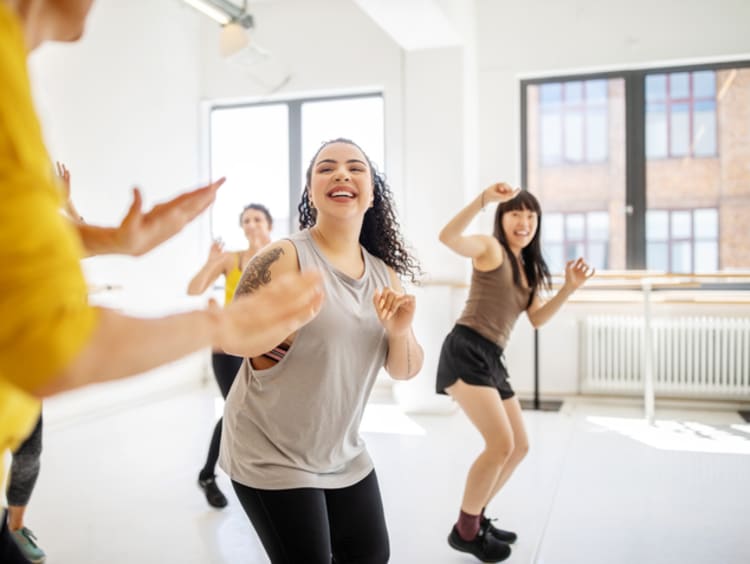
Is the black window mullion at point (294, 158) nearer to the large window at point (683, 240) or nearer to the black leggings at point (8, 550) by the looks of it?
the large window at point (683, 240)

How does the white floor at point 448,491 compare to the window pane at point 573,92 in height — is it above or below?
below

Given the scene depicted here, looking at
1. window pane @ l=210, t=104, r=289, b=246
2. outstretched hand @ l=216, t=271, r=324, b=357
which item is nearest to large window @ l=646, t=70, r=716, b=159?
window pane @ l=210, t=104, r=289, b=246

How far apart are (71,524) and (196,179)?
4677 mm

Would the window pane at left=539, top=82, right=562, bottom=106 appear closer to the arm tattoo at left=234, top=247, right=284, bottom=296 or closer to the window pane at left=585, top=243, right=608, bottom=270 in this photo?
the window pane at left=585, top=243, right=608, bottom=270

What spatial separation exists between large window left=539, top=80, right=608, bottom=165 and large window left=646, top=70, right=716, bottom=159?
1.30 ft

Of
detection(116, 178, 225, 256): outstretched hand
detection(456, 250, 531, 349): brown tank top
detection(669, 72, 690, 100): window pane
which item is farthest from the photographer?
detection(669, 72, 690, 100): window pane

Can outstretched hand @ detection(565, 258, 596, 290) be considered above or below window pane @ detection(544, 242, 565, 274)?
below

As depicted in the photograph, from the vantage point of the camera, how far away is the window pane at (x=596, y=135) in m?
6.29

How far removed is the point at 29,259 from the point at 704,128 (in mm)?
6463

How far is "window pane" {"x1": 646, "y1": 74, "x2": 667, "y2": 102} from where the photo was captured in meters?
6.14


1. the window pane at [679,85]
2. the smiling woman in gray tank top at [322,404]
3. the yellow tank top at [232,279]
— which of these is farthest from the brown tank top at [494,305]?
the window pane at [679,85]

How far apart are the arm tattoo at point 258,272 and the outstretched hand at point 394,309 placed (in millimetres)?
243

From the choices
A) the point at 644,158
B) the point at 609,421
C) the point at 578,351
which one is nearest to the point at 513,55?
the point at 644,158

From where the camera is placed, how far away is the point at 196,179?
733 cm
